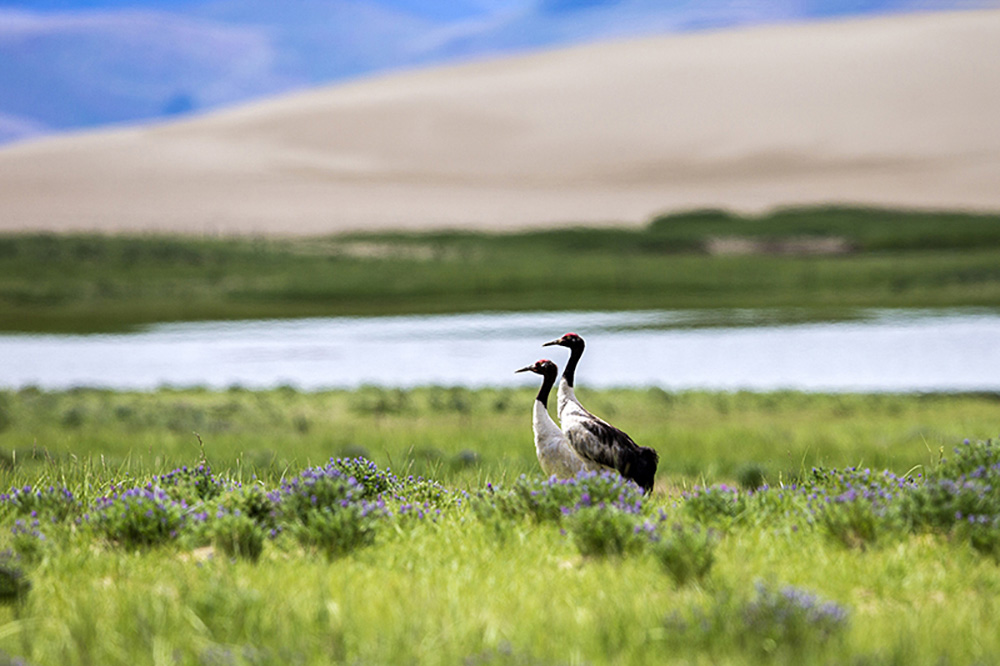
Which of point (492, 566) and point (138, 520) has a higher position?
point (138, 520)

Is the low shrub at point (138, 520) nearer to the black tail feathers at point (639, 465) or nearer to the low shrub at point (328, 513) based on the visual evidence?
the low shrub at point (328, 513)

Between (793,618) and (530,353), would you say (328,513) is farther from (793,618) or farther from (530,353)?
(530,353)

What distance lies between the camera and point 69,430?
22.5m

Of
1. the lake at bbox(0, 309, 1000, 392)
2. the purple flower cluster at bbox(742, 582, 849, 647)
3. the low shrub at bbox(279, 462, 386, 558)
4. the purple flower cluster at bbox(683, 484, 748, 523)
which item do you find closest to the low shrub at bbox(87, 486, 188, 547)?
the low shrub at bbox(279, 462, 386, 558)

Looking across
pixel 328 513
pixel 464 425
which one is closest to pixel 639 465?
pixel 328 513

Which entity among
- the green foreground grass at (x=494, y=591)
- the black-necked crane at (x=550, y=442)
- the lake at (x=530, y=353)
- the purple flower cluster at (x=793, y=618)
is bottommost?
the lake at (x=530, y=353)

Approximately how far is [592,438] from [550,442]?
0.36 m

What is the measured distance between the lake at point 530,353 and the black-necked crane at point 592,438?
22.7 metres

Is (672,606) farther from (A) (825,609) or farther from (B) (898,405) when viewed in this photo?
(B) (898,405)


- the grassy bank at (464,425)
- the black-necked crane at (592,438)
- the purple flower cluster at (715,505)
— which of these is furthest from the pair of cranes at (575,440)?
the grassy bank at (464,425)

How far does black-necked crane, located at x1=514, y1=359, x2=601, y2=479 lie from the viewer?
839 cm

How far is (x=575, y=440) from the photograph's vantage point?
8414 mm

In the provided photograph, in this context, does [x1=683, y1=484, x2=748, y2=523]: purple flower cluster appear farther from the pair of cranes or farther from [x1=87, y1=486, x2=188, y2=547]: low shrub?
[x1=87, y1=486, x2=188, y2=547]: low shrub

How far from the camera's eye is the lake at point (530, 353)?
116 ft
